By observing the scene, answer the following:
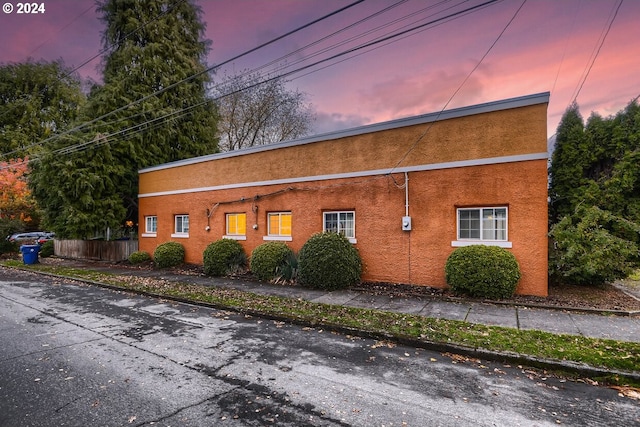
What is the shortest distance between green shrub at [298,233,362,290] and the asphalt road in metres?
3.51

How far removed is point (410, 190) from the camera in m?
10.5

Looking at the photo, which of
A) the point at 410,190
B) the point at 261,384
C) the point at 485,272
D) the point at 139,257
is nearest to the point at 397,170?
the point at 410,190

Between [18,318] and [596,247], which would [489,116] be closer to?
[596,247]

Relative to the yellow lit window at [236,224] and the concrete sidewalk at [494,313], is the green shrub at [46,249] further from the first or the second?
the concrete sidewalk at [494,313]

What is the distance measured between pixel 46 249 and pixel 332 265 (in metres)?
23.0

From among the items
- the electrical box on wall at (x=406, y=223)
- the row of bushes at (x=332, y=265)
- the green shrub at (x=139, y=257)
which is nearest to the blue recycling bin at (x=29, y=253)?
the green shrub at (x=139, y=257)

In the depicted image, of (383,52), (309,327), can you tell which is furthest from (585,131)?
(309,327)

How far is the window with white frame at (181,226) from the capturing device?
55.2 ft

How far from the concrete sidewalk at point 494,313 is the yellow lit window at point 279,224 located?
290 cm

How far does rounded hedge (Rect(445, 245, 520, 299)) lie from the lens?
851cm

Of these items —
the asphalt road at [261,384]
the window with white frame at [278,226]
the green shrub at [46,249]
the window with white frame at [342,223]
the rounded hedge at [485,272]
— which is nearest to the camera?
the asphalt road at [261,384]

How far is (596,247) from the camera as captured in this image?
840 cm

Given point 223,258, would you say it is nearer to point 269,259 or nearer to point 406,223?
point 269,259

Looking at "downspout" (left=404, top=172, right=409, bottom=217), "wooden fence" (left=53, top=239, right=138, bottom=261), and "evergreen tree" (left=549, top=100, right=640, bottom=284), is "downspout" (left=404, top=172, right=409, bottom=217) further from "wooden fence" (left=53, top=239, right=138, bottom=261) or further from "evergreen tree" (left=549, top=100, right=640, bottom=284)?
"wooden fence" (left=53, top=239, right=138, bottom=261)
